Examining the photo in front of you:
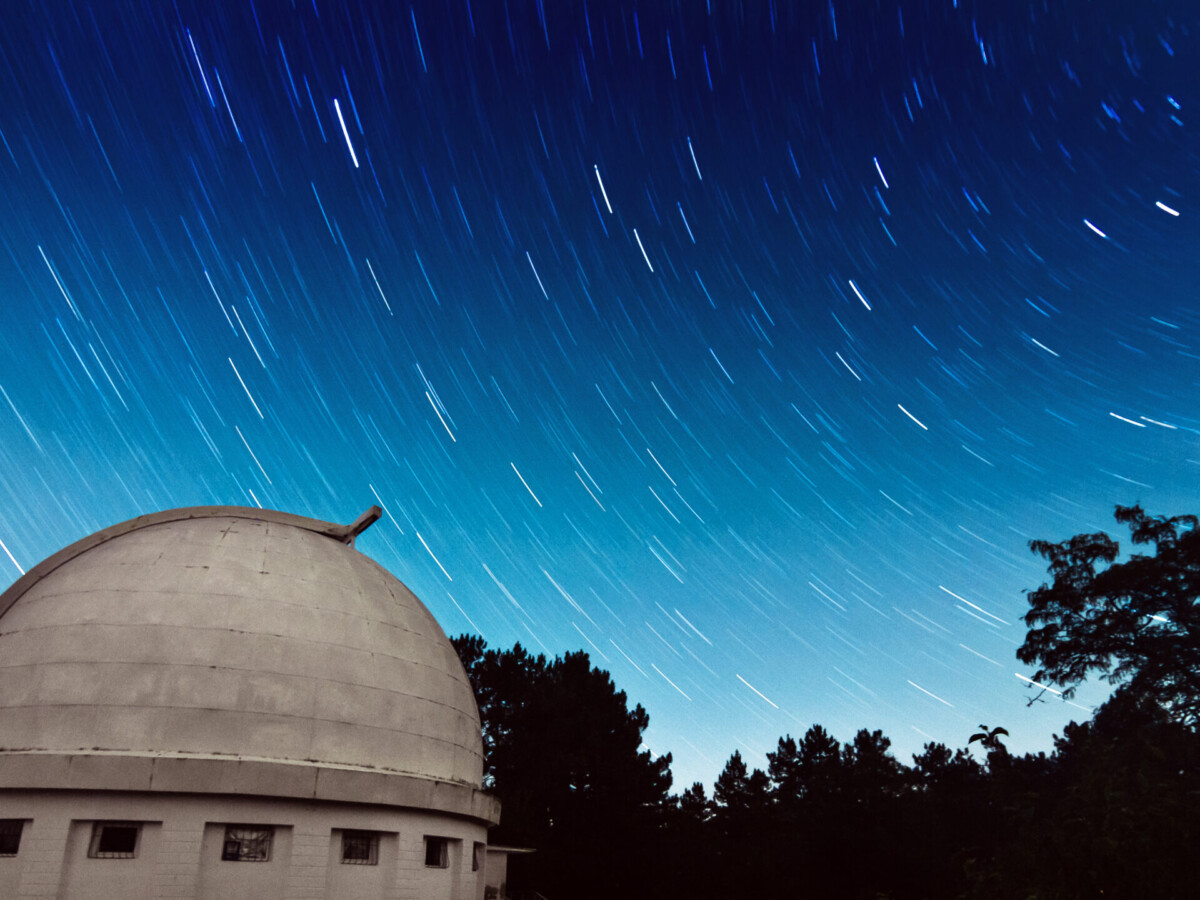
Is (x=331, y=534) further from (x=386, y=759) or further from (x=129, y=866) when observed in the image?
(x=129, y=866)

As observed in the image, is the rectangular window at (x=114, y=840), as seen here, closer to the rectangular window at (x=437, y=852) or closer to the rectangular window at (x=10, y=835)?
the rectangular window at (x=10, y=835)

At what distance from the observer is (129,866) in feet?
40.1

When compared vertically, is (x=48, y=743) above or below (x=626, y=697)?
below

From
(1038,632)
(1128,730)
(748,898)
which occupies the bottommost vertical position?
(748,898)

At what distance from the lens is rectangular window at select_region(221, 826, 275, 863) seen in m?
12.8

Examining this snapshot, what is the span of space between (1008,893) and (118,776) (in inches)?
742

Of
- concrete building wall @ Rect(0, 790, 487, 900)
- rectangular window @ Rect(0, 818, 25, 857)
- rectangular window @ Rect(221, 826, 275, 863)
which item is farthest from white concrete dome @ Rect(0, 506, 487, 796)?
rectangular window @ Rect(0, 818, 25, 857)

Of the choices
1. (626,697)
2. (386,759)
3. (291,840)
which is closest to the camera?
(291,840)

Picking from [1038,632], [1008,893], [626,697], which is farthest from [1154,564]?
[626,697]

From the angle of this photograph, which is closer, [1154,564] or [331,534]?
[331,534]

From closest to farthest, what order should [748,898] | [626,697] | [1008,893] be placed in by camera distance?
[1008,893]
[748,898]
[626,697]

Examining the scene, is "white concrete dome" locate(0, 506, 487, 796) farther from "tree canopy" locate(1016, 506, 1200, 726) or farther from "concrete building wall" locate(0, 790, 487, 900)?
"tree canopy" locate(1016, 506, 1200, 726)

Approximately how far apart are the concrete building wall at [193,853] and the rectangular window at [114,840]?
0.20 ft

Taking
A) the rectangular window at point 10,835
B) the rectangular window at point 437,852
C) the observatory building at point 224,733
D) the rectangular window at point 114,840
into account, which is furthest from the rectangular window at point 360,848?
the rectangular window at point 10,835
